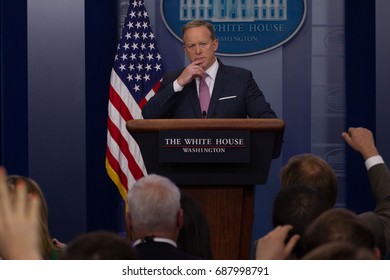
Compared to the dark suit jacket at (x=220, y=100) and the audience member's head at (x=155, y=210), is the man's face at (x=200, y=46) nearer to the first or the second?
the dark suit jacket at (x=220, y=100)

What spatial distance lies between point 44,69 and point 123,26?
0.69 metres

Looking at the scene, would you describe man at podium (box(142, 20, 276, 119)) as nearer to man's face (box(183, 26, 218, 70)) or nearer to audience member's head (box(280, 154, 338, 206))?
man's face (box(183, 26, 218, 70))

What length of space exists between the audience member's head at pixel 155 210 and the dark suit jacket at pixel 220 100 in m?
1.50

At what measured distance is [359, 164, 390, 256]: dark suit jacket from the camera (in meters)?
2.86

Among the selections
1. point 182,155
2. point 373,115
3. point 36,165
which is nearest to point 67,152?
point 36,165

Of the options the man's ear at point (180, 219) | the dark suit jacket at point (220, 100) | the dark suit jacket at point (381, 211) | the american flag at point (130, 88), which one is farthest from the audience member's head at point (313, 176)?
the american flag at point (130, 88)

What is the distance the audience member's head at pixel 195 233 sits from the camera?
2.82m

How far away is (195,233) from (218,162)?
78cm

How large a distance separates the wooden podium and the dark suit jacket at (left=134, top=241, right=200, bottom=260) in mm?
947

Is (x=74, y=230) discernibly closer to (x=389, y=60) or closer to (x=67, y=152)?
(x=67, y=152)

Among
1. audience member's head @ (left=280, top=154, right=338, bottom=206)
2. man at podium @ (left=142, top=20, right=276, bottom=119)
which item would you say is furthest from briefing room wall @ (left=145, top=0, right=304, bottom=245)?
audience member's head @ (left=280, top=154, right=338, bottom=206)

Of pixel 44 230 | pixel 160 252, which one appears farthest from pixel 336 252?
pixel 44 230

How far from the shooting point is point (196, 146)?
357 cm

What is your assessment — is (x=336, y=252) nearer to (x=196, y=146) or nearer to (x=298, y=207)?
(x=298, y=207)
